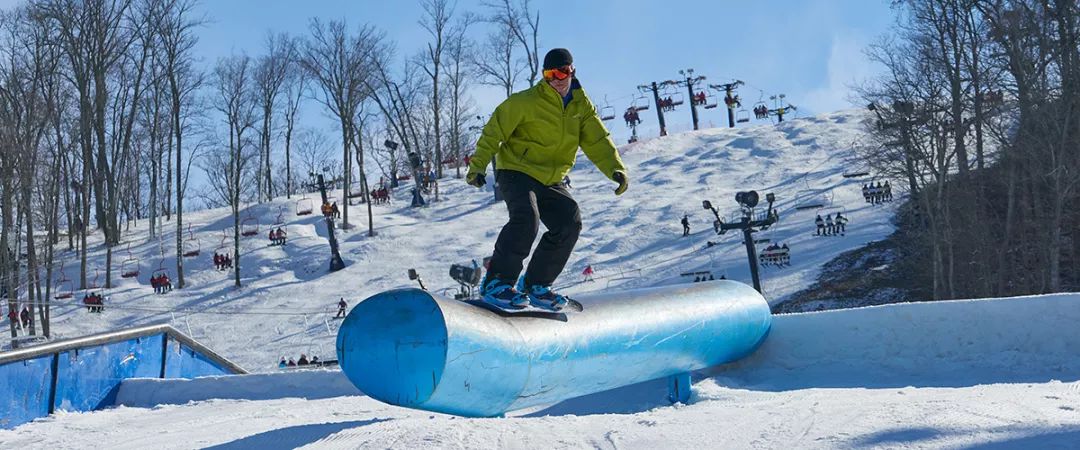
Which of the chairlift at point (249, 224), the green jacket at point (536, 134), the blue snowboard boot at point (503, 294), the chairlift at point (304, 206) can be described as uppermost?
the chairlift at point (304, 206)

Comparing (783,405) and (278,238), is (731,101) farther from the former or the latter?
(783,405)

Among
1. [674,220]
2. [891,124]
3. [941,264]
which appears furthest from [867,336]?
[674,220]

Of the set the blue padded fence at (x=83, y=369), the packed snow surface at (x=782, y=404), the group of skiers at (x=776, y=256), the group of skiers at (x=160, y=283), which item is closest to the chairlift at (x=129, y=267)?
the group of skiers at (x=160, y=283)

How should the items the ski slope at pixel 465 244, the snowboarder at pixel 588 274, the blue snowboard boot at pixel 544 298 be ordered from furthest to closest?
the snowboarder at pixel 588 274, the ski slope at pixel 465 244, the blue snowboard boot at pixel 544 298

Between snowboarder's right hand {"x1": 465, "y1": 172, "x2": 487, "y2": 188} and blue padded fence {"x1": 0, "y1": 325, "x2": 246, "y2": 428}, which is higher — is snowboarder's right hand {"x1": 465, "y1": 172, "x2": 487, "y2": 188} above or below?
above

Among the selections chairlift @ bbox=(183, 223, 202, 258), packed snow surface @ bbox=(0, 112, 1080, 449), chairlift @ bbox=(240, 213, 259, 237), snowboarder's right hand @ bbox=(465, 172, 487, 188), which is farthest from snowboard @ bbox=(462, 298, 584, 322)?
chairlift @ bbox=(240, 213, 259, 237)

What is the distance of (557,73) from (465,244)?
29.8m

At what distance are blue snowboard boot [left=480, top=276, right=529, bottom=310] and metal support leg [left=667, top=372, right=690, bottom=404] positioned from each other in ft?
6.36

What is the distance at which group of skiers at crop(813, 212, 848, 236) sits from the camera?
29.1 m

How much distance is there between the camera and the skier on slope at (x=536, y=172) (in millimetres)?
5293

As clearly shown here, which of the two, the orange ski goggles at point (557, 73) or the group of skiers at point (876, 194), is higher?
the orange ski goggles at point (557, 73)

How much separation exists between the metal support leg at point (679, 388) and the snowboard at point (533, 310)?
145 centimetres

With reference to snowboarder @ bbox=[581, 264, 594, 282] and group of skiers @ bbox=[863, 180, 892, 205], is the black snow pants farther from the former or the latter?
group of skiers @ bbox=[863, 180, 892, 205]

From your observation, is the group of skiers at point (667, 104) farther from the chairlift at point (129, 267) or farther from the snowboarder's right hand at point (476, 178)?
the snowboarder's right hand at point (476, 178)
